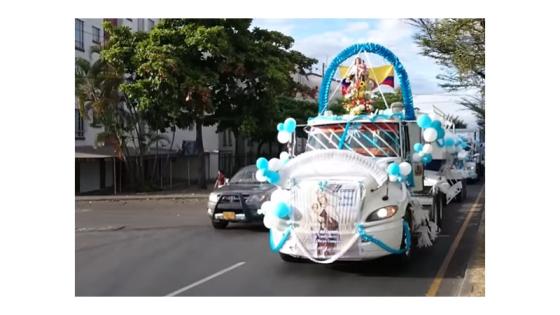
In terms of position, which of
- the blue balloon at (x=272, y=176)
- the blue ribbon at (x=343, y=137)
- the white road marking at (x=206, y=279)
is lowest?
the white road marking at (x=206, y=279)

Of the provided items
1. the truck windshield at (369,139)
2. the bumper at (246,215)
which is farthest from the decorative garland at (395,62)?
the bumper at (246,215)

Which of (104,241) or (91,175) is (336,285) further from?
(91,175)

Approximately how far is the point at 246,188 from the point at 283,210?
486 cm

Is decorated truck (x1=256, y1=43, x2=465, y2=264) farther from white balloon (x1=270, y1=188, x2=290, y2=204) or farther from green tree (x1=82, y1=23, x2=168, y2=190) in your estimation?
green tree (x1=82, y1=23, x2=168, y2=190)

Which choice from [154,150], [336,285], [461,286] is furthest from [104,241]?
[154,150]

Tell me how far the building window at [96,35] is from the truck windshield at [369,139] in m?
10.7

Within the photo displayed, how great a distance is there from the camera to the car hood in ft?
41.8

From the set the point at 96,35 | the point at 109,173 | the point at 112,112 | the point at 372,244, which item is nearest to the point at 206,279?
the point at 372,244

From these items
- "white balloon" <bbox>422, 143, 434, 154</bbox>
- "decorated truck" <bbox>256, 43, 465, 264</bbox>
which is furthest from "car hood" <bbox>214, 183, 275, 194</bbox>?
"white balloon" <bbox>422, 143, 434, 154</bbox>

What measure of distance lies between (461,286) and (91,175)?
14.5m

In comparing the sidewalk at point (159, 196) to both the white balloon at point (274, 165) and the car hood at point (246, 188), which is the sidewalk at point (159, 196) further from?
the white balloon at point (274, 165)

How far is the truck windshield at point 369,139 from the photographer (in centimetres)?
963

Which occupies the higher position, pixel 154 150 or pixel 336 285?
pixel 154 150
